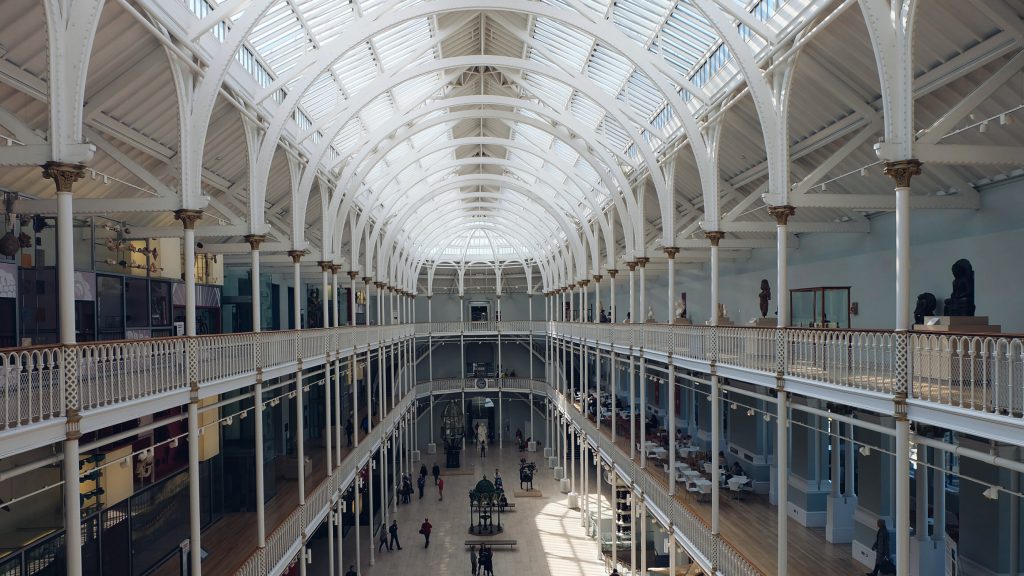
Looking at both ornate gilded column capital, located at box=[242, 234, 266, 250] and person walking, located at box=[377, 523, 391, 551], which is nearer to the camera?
ornate gilded column capital, located at box=[242, 234, 266, 250]

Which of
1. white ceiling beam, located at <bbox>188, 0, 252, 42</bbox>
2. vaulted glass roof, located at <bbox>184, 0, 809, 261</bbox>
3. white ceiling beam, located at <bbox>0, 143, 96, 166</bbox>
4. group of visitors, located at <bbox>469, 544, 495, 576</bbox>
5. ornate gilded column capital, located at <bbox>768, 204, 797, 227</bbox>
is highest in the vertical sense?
vaulted glass roof, located at <bbox>184, 0, 809, 261</bbox>

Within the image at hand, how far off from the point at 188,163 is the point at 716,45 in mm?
12791

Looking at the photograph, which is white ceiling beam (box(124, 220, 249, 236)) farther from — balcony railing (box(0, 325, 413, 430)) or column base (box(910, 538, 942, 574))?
column base (box(910, 538, 942, 574))

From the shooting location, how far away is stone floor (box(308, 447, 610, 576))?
27.4 meters

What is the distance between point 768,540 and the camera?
16.9 metres

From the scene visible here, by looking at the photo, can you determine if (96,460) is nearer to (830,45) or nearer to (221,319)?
(221,319)

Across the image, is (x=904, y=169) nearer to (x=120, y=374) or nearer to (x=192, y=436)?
(x=120, y=374)

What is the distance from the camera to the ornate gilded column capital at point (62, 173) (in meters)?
8.53

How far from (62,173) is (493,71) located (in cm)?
1995

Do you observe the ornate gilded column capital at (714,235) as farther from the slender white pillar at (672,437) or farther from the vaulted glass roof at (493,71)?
the slender white pillar at (672,437)

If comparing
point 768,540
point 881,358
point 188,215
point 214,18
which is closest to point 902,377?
point 881,358

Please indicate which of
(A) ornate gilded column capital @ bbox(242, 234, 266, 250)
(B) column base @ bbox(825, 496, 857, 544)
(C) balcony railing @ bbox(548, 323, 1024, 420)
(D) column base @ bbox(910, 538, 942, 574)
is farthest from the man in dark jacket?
(A) ornate gilded column capital @ bbox(242, 234, 266, 250)

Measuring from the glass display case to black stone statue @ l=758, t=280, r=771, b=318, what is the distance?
5.17ft

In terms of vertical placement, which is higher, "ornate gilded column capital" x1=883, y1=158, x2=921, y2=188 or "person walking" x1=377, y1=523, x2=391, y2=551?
"ornate gilded column capital" x1=883, y1=158, x2=921, y2=188
